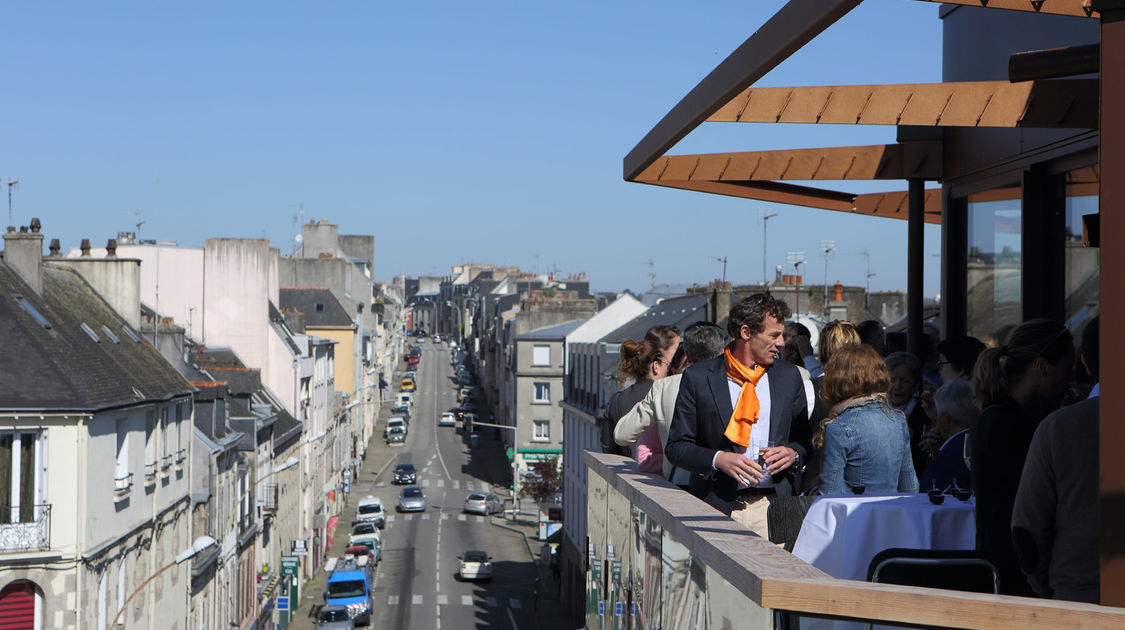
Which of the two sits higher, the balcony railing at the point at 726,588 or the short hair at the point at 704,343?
the short hair at the point at 704,343

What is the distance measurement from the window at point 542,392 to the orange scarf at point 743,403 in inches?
2591

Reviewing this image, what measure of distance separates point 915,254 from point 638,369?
4.40 metres

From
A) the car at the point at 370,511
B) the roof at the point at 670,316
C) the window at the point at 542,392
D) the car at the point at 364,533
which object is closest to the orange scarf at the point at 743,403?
the roof at the point at 670,316

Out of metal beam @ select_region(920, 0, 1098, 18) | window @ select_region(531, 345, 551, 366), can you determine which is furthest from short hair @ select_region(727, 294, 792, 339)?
window @ select_region(531, 345, 551, 366)

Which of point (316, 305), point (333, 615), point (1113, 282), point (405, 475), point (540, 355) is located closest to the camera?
point (1113, 282)

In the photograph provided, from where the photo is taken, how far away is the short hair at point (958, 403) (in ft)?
19.6

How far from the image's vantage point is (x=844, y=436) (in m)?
5.49

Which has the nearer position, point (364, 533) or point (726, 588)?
point (726, 588)

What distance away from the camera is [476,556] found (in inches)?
1906

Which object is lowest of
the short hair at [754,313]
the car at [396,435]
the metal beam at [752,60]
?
the car at [396,435]

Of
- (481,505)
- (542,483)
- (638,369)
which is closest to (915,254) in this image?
(638,369)

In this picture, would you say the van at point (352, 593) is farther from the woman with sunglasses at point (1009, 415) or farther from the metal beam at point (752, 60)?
the woman with sunglasses at point (1009, 415)

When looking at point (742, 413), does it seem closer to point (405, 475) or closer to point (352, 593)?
point (352, 593)

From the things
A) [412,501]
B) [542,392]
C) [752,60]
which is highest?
[752,60]
